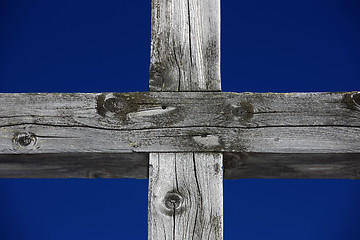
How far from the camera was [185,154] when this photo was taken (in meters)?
1.04

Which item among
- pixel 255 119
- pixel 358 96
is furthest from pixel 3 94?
pixel 358 96

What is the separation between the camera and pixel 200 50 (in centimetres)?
110

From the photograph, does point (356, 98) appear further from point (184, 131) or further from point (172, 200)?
point (172, 200)

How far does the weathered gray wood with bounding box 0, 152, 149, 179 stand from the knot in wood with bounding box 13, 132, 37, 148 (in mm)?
35

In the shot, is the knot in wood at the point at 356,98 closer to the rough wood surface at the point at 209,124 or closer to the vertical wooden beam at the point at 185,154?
the rough wood surface at the point at 209,124

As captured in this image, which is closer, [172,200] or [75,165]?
[172,200]

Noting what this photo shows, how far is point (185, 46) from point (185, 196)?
459mm

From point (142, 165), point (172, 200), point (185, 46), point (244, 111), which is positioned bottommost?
point (172, 200)

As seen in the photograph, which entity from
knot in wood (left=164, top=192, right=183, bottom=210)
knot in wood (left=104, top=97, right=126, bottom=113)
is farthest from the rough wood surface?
knot in wood (left=164, top=192, right=183, bottom=210)

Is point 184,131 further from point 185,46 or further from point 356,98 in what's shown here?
point 356,98

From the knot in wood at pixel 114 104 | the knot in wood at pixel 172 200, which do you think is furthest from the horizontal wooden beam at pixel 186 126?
the knot in wood at pixel 172 200

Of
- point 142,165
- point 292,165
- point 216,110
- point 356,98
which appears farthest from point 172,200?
point 356,98

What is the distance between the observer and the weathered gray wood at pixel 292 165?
107 centimetres

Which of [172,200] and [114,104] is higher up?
[114,104]
